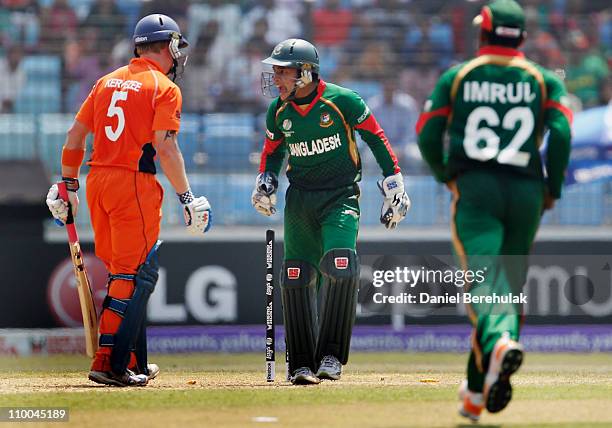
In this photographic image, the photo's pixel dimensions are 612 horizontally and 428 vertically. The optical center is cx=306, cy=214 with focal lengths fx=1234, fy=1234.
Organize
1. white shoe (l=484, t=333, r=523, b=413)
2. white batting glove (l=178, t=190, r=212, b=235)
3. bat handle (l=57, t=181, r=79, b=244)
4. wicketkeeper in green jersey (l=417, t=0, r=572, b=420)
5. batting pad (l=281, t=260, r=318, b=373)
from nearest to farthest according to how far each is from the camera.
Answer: white shoe (l=484, t=333, r=523, b=413) → wicketkeeper in green jersey (l=417, t=0, r=572, b=420) → white batting glove (l=178, t=190, r=212, b=235) → bat handle (l=57, t=181, r=79, b=244) → batting pad (l=281, t=260, r=318, b=373)

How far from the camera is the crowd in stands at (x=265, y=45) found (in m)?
15.0

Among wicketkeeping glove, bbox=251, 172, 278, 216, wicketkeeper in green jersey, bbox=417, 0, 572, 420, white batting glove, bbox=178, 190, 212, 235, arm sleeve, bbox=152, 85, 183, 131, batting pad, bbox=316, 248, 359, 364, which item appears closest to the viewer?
wicketkeeper in green jersey, bbox=417, 0, 572, 420

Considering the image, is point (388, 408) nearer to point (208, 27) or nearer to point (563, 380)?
point (563, 380)

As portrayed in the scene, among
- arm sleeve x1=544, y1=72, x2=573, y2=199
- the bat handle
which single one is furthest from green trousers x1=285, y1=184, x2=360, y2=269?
→ arm sleeve x1=544, y1=72, x2=573, y2=199

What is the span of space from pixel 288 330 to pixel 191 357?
4.25 metres

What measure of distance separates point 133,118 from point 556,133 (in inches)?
112

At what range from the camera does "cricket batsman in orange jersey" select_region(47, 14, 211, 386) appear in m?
7.86

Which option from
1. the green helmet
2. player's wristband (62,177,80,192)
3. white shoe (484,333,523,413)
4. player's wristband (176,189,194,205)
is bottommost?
white shoe (484,333,523,413)

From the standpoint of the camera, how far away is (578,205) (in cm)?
1389

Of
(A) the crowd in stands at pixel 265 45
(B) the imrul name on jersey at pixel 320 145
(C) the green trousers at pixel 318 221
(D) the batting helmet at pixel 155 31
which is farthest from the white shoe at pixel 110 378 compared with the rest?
(A) the crowd in stands at pixel 265 45

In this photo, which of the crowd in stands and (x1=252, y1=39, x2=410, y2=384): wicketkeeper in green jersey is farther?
the crowd in stands

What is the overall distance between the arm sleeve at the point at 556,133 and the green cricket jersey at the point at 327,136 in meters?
2.06

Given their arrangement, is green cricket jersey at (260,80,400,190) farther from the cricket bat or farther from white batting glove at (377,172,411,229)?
the cricket bat

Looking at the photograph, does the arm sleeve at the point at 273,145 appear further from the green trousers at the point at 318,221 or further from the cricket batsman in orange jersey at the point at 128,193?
the cricket batsman in orange jersey at the point at 128,193
